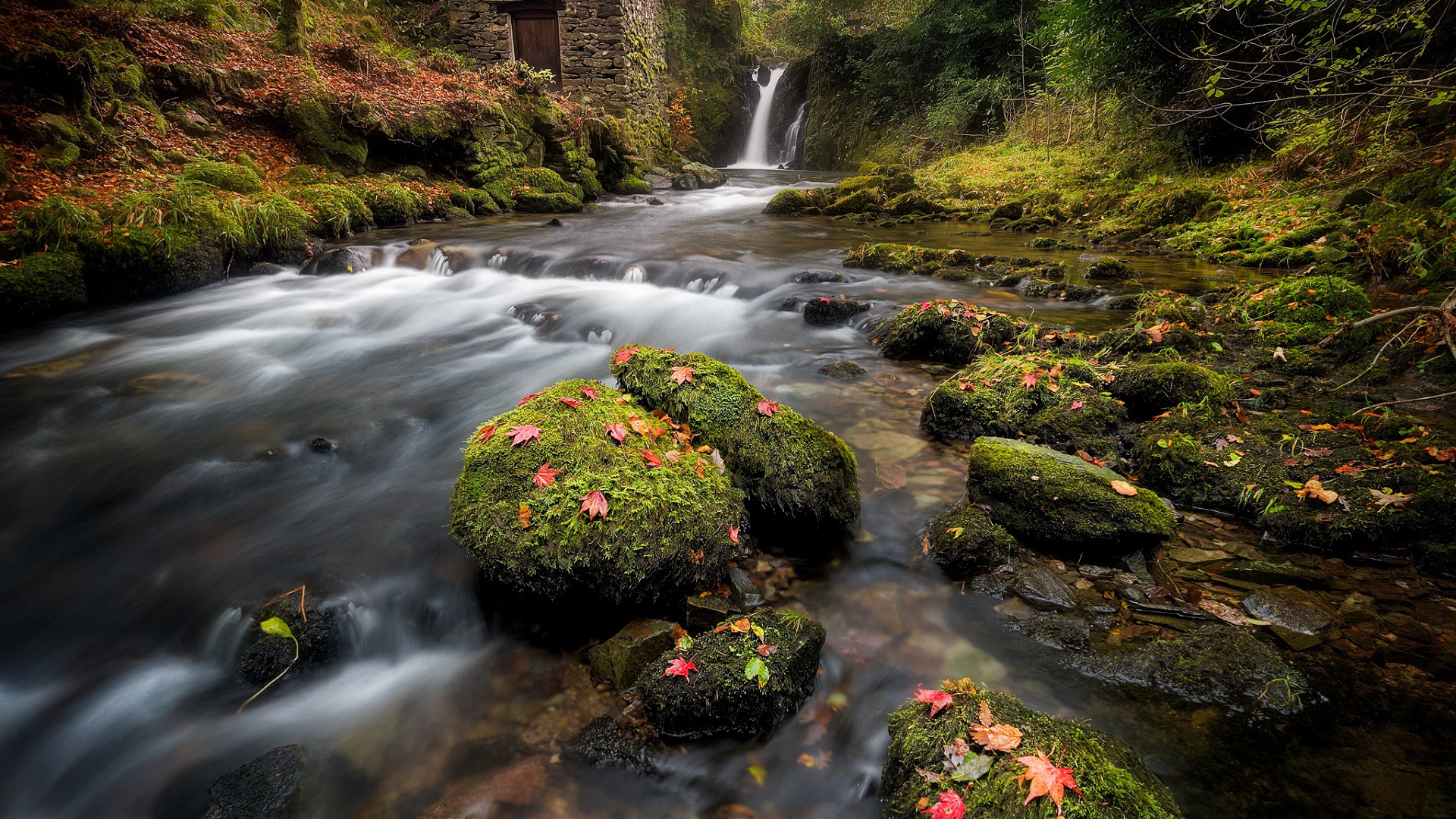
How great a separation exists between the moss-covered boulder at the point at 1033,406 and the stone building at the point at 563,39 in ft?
60.8

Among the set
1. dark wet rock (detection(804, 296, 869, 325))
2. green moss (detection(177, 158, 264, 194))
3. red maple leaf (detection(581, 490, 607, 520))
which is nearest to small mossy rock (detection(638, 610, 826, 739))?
red maple leaf (detection(581, 490, 607, 520))

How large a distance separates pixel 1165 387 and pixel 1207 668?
2.51 metres

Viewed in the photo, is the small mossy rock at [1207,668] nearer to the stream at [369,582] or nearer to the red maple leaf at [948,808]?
the stream at [369,582]

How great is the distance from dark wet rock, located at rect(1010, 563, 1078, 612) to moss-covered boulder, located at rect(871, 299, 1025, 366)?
117 inches

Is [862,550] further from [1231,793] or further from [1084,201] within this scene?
[1084,201]

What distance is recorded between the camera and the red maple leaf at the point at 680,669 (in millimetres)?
2512

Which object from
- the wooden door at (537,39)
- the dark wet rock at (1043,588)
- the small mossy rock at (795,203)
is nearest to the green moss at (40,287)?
the dark wet rock at (1043,588)

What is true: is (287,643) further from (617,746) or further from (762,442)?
(762,442)

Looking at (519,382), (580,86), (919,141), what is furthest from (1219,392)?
(580,86)

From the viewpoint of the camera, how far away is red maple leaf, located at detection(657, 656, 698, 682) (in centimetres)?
251

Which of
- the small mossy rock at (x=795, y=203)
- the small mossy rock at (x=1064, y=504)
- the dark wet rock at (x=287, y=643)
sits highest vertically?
the small mossy rock at (x=795, y=203)

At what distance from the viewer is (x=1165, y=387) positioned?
4.45 m

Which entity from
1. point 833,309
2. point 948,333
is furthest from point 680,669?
point 833,309

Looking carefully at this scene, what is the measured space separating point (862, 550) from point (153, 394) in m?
6.29
